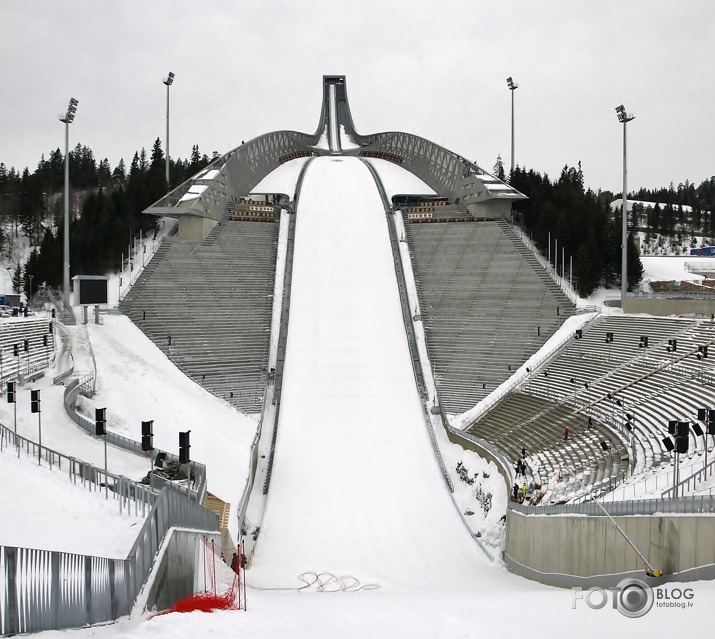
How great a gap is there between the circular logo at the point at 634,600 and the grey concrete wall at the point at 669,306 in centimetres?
1789

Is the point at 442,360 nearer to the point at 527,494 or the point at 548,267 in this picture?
the point at 548,267

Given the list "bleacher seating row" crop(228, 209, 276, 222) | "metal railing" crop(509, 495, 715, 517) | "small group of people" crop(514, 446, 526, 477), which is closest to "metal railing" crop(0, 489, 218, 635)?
"metal railing" crop(509, 495, 715, 517)

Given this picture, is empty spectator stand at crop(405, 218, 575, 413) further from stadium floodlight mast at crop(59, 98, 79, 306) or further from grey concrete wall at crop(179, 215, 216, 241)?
stadium floodlight mast at crop(59, 98, 79, 306)

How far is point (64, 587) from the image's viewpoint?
234 inches

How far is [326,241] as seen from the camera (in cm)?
3828

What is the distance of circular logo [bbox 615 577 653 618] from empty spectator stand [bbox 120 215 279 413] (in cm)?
1673

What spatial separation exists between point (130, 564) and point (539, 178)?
40.0 metres

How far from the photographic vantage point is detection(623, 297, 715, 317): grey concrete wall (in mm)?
25344

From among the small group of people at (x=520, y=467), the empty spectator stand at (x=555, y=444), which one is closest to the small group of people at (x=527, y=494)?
the empty spectator stand at (x=555, y=444)

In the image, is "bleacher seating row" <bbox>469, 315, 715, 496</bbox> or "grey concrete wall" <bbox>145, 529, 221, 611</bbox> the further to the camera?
"bleacher seating row" <bbox>469, 315, 715, 496</bbox>

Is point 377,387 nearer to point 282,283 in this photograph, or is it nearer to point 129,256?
point 282,283

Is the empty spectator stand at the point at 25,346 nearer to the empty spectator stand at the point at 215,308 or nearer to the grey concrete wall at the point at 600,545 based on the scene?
the empty spectator stand at the point at 215,308

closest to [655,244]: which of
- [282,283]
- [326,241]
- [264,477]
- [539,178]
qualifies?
[539,178]
